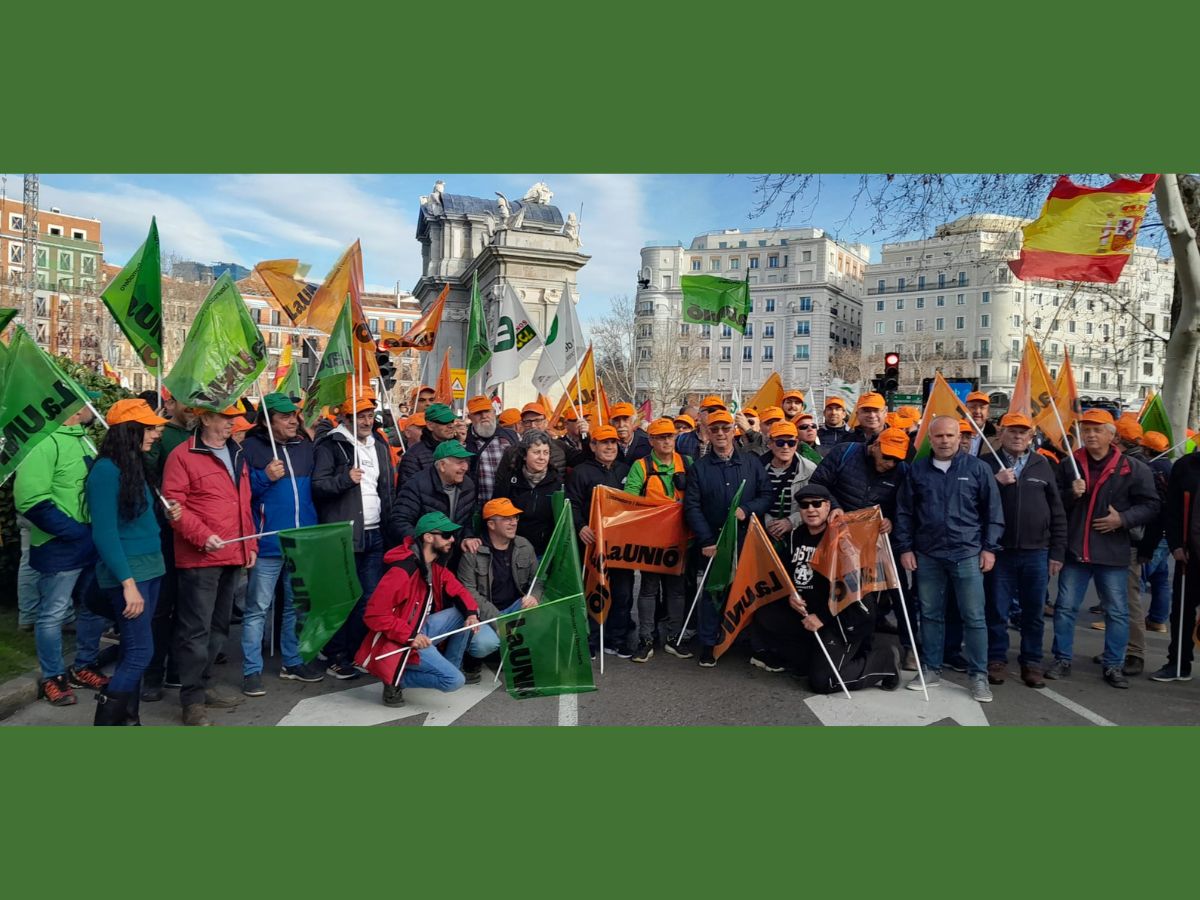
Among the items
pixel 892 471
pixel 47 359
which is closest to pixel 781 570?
pixel 892 471

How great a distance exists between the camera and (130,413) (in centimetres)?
509

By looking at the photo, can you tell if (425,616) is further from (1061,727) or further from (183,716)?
(1061,727)

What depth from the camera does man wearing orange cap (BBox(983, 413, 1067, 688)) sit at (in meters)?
6.53

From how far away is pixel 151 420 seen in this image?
5.20m

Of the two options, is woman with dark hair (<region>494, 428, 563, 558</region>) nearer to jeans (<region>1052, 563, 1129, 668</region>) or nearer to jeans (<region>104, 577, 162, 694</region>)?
jeans (<region>104, 577, 162, 694</region>)

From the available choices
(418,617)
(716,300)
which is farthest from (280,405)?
(716,300)

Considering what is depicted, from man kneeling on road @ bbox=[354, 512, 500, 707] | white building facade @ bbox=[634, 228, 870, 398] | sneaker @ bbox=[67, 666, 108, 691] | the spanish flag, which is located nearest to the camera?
man kneeling on road @ bbox=[354, 512, 500, 707]

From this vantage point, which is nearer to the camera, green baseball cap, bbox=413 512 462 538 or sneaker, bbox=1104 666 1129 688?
green baseball cap, bbox=413 512 462 538

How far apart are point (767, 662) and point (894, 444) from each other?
83.2 inches

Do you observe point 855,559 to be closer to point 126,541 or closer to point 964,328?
point 126,541

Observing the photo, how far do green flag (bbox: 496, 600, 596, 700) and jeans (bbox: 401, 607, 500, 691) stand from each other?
0.48 meters

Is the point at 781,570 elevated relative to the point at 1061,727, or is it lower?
elevated

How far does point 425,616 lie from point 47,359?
3001 mm

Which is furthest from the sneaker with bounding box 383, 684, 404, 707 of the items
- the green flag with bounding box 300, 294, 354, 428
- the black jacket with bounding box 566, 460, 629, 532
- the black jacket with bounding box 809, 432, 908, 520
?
the black jacket with bounding box 809, 432, 908, 520
